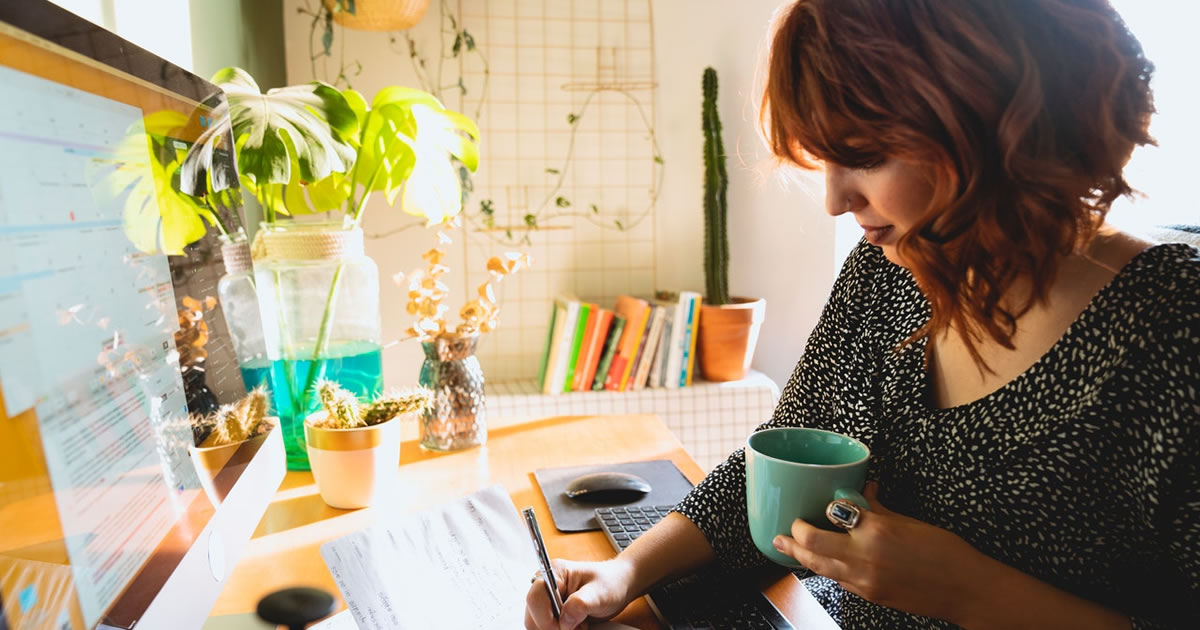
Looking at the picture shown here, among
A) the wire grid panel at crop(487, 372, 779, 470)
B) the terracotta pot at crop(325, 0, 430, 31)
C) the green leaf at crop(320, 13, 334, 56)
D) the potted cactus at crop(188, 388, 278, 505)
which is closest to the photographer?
the potted cactus at crop(188, 388, 278, 505)

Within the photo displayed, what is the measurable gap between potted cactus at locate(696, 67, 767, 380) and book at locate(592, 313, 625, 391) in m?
0.25

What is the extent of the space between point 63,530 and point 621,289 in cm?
207

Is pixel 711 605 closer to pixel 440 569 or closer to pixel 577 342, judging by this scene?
pixel 440 569

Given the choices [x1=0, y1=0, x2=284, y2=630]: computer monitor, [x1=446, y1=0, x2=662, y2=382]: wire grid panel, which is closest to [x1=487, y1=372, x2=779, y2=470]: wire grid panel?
[x1=446, y1=0, x2=662, y2=382]: wire grid panel

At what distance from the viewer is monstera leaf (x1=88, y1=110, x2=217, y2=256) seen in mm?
433

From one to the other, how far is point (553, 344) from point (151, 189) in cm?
169

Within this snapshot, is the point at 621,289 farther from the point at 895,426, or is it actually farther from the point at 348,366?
the point at 895,426

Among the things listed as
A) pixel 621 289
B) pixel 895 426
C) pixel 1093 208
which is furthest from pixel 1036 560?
pixel 621 289

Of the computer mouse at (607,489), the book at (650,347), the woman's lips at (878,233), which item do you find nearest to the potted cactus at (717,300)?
the book at (650,347)

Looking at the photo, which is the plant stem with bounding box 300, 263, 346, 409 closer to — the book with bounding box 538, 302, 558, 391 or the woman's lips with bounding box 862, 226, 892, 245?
the woman's lips with bounding box 862, 226, 892, 245

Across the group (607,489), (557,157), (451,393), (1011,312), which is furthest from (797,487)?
(557,157)

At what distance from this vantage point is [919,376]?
32.6 inches

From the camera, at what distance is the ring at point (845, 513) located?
61 cm

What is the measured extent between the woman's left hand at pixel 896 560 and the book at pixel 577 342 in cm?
151
